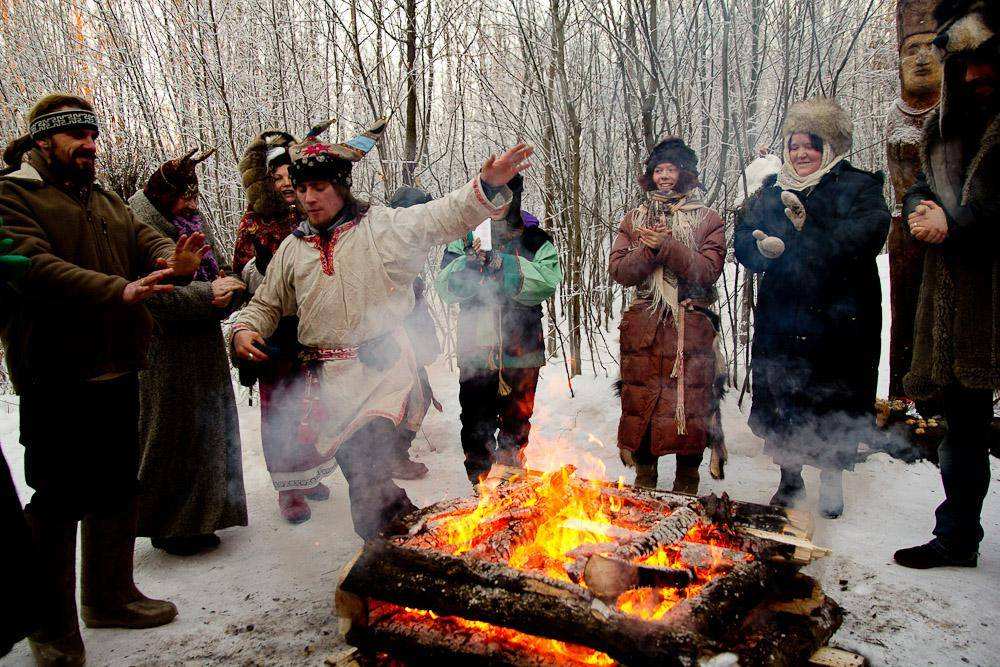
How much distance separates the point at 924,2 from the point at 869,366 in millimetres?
2451

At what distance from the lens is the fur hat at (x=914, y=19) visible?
162 inches

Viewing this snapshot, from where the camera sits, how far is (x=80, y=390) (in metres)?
2.83

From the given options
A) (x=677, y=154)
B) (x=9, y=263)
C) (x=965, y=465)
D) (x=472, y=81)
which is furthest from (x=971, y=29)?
(x=472, y=81)

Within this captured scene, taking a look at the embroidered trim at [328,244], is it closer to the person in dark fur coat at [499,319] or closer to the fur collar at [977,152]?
the person in dark fur coat at [499,319]

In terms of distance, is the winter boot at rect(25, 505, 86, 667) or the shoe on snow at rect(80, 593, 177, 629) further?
the shoe on snow at rect(80, 593, 177, 629)

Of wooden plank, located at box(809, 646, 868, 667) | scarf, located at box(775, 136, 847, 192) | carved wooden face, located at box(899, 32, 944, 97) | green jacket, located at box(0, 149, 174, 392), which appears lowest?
wooden plank, located at box(809, 646, 868, 667)

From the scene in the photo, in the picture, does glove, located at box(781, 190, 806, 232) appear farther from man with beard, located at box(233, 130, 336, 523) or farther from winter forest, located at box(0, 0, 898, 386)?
man with beard, located at box(233, 130, 336, 523)

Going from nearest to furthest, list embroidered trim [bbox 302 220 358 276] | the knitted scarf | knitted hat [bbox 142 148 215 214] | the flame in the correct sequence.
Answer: the flame → embroidered trim [bbox 302 220 358 276] → knitted hat [bbox 142 148 215 214] → the knitted scarf

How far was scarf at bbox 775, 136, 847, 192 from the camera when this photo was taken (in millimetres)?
3910

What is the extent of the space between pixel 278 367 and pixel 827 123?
12.7 feet

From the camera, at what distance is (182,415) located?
12.6ft

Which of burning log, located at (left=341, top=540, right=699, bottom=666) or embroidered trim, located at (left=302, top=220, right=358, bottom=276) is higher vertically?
embroidered trim, located at (left=302, top=220, right=358, bottom=276)

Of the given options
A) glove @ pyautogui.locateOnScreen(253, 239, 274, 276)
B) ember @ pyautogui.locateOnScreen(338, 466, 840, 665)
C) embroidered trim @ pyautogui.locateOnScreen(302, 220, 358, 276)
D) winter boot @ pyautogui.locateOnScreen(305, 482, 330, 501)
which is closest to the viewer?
ember @ pyautogui.locateOnScreen(338, 466, 840, 665)

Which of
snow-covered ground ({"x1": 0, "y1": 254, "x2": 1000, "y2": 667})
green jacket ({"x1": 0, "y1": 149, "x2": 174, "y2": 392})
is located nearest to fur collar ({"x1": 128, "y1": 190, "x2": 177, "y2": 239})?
green jacket ({"x1": 0, "y1": 149, "x2": 174, "y2": 392})
